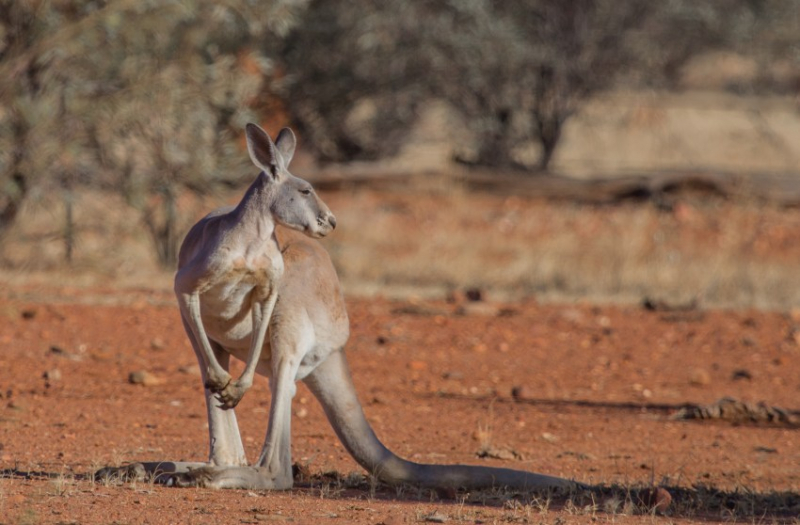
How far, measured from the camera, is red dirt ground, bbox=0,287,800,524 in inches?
162

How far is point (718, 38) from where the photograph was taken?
16.8 m

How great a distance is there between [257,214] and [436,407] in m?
2.77

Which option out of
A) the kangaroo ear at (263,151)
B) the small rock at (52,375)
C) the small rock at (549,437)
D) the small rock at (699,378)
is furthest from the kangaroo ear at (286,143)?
the small rock at (699,378)

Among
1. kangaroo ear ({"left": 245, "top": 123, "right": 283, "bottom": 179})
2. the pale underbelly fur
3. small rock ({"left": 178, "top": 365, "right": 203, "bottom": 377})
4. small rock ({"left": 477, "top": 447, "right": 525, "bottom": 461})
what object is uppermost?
kangaroo ear ({"left": 245, "top": 123, "right": 283, "bottom": 179})

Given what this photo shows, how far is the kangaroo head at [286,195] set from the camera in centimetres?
412

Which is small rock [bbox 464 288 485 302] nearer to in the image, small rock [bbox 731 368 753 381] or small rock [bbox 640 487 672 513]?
small rock [bbox 731 368 753 381]

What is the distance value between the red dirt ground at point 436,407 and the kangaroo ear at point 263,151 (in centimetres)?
116

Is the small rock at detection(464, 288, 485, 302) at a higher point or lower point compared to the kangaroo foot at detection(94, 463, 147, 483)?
higher

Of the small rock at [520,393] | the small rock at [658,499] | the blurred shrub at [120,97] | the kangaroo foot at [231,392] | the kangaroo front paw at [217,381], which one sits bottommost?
the small rock at [658,499]

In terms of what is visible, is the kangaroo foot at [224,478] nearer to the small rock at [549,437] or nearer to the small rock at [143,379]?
the small rock at [549,437]

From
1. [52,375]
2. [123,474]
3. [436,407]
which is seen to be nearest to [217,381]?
[123,474]

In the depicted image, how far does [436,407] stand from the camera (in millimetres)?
6660

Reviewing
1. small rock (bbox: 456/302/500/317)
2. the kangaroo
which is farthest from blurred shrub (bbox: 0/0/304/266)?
the kangaroo

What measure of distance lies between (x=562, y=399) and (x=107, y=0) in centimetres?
526
